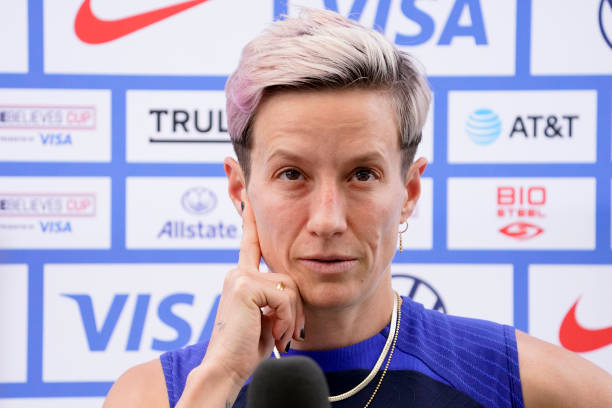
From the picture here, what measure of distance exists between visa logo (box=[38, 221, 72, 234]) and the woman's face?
1170 mm

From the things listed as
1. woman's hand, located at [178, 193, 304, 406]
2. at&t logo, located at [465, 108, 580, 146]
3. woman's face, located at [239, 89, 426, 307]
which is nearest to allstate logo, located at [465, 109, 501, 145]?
at&t logo, located at [465, 108, 580, 146]

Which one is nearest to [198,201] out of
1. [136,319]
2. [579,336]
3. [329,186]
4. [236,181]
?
[136,319]

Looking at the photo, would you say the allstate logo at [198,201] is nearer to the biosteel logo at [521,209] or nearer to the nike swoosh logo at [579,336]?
the biosteel logo at [521,209]

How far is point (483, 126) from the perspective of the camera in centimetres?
189

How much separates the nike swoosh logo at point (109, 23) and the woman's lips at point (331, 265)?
130 centimetres

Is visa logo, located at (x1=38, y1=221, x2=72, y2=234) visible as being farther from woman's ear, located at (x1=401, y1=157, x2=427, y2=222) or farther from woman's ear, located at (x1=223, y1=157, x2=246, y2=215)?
woman's ear, located at (x1=401, y1=157, x2=427, y2=222)

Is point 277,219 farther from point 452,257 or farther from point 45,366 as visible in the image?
point 45,366

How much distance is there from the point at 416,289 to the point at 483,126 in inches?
22.1

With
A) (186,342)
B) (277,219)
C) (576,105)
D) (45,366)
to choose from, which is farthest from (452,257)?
(45,366)

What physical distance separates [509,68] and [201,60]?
0.98m

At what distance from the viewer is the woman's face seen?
32.8 inches

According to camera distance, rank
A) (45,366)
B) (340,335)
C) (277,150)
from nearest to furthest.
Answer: (277,150) < (340,335) < (45,366)

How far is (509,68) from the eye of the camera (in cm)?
189

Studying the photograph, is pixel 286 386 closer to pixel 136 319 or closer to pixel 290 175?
pixel 290 175
